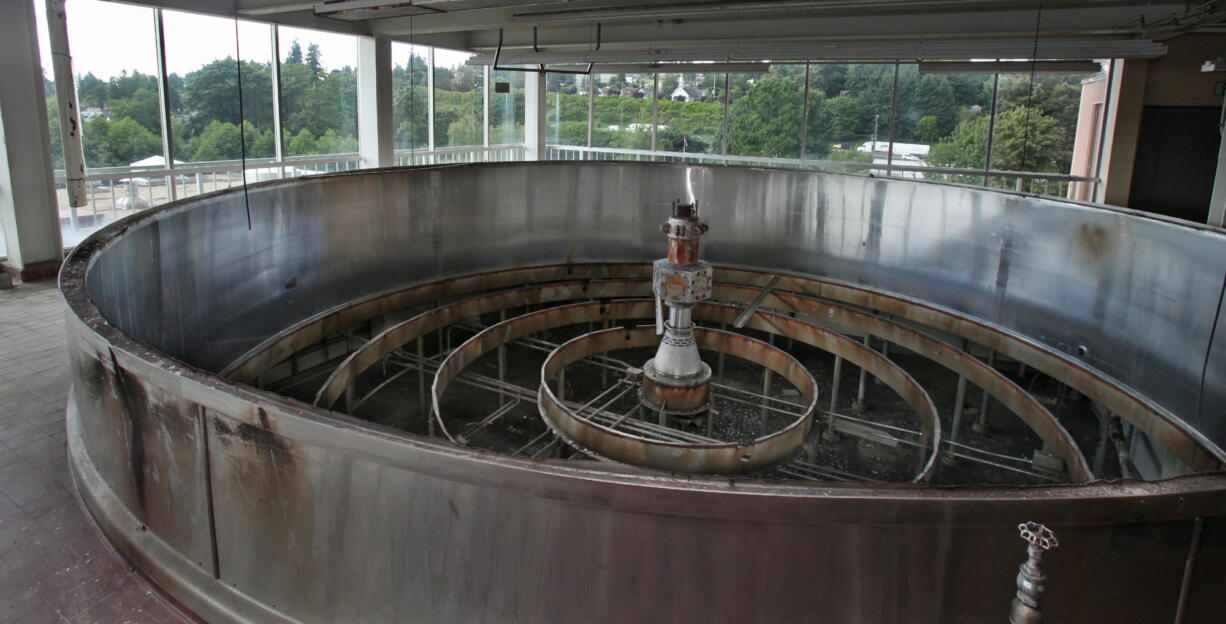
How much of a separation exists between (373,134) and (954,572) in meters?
10.1

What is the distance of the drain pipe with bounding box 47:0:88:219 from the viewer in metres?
6.63

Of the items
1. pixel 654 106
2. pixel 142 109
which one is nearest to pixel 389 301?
pixel 142 109

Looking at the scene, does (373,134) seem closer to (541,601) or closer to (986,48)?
(986,48)

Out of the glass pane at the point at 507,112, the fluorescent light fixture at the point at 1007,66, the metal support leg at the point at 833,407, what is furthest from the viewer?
the glass pane at the point at 507,112

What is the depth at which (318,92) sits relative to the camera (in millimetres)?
9883

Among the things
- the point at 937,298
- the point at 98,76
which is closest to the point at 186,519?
the point at 937,298

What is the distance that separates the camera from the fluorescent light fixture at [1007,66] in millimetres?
7262

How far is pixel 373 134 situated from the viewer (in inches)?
409

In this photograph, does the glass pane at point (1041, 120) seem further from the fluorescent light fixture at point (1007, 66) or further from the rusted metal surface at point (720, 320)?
the rusted metal surface at point (720, 320)

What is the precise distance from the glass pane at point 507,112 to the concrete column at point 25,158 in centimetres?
733

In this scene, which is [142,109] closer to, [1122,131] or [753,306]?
[753,306]

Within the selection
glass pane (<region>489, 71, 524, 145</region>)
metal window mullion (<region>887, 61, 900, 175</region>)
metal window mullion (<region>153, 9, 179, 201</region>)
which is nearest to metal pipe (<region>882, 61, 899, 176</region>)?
metal window mullion (<region>887, 61, 900, 175</region>)

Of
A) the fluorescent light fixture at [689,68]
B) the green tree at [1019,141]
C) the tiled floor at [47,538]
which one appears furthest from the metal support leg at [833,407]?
the green tree at [1019,141]

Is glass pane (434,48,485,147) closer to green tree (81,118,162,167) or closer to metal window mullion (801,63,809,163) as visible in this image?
green tree (81,118,162,167)
